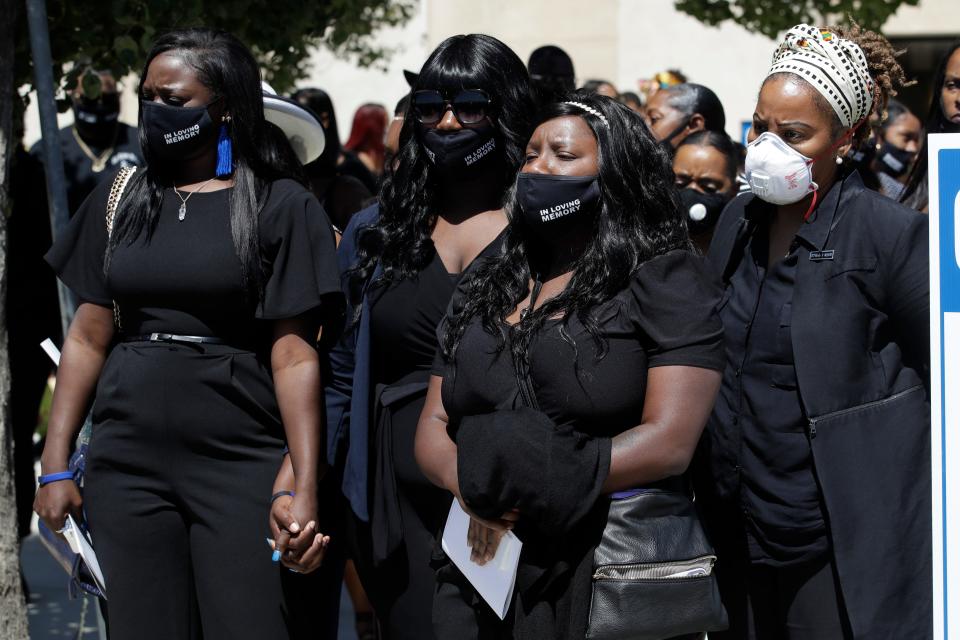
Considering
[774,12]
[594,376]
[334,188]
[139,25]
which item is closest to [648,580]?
[594,376]

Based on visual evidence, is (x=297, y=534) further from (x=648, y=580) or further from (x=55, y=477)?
(x=648, y=580)

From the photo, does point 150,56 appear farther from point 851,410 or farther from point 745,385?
point 851,410

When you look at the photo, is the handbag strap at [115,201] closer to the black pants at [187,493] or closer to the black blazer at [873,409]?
the black pants at [187,493]

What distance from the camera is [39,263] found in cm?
598

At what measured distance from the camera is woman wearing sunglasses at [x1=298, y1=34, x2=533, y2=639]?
11.1 ft

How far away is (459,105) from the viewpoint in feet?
11.3

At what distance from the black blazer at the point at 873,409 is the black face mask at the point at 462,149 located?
90 cm

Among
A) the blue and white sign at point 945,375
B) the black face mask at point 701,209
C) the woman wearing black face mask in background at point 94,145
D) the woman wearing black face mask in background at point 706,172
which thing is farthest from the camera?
the woman wearing black face mask in background at point 94,145

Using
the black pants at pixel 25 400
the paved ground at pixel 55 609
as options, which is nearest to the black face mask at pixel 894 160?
the paved ground at pixel 55 609

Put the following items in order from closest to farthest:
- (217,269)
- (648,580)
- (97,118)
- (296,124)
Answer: (648,580) < (217,269) < (296,124) < (97,118)

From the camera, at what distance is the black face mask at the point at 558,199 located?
2.97 m

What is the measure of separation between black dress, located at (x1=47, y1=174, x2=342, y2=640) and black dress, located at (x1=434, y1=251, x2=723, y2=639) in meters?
0.79

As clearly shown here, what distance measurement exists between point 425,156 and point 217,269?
2.16 feet

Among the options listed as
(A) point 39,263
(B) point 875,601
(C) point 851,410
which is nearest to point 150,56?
(C) point 851,410
